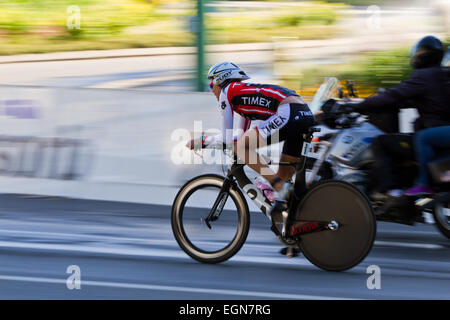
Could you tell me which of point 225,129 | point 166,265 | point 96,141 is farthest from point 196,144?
point 96,141

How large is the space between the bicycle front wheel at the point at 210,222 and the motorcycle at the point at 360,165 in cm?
71

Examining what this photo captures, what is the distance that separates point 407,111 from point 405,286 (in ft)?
10.6

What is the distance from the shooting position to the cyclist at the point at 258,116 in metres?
5.87

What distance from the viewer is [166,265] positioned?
6074 millimetres

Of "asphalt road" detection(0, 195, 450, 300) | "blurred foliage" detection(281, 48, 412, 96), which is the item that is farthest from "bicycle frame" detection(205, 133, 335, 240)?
"blurred foliage" detection(281, 48, 412, 96)

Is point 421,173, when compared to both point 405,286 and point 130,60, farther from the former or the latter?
point 130,60

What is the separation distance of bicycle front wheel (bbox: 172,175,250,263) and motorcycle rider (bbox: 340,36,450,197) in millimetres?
1208

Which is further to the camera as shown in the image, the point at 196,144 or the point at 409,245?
the point at 409,245

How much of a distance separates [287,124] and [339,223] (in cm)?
84

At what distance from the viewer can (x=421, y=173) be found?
627 cm

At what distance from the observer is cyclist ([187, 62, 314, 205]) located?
5871 mm

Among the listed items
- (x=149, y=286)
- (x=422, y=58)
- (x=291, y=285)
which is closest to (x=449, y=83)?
(x=422, y=58)

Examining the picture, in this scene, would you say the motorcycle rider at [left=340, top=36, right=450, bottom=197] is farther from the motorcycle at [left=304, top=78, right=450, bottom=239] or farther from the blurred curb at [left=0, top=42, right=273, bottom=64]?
the blurred curb at [left=0, top=42, right=273, bottom=64]

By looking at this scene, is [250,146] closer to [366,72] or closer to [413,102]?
[413,102]
